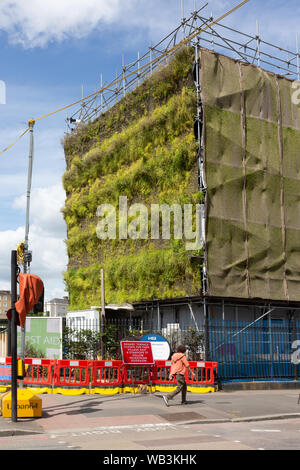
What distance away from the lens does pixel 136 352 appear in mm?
18016

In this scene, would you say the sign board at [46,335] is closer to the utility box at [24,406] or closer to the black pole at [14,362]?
the utility box at [24,406]

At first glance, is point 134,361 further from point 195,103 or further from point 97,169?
point 97,169

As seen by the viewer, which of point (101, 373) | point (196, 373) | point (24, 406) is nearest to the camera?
point (24, 406)

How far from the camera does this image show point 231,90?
2533 centimetres

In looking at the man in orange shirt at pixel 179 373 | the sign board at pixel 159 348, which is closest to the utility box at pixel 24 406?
the man in orange shirt at pixel 179 373

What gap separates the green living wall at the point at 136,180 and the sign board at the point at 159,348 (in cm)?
455

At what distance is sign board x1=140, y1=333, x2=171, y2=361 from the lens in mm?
19250

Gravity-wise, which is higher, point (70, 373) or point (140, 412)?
point (70, 373)

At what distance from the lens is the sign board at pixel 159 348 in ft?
63.2

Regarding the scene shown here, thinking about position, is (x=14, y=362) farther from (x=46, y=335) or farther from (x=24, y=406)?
(x=46, y=335)

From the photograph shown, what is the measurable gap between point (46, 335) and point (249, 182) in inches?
444

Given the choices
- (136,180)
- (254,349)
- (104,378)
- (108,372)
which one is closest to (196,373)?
(108,372)
